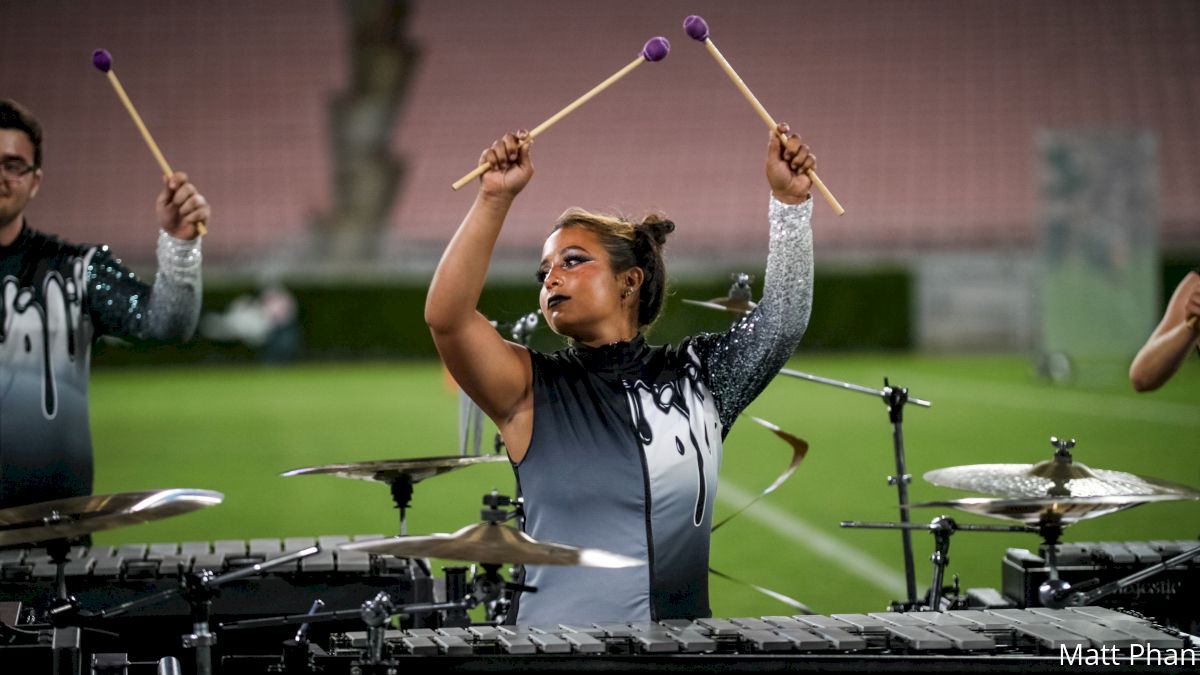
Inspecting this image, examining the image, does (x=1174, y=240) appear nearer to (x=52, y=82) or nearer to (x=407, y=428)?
(x=407, y=428)

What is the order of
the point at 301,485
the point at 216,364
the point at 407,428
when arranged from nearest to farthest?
the point at 301,485
the point at 407,428
the point at 216,364

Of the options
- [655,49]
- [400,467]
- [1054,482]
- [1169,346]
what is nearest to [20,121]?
[400,467]

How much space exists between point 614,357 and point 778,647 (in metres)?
0.84

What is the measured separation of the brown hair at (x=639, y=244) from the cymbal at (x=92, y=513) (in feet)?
3.45

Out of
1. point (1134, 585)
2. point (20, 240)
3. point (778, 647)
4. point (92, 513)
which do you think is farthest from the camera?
point (20, 240)

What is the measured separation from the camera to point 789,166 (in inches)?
135

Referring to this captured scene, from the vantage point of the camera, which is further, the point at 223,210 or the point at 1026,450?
the point at 223,210

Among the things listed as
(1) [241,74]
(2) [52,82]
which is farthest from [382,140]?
(2) [52,82]

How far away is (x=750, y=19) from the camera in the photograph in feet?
96.8

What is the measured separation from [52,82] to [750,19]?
43.7 feet

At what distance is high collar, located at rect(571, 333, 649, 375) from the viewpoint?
11.7 feet

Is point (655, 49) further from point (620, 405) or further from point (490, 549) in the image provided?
point (490, 549)

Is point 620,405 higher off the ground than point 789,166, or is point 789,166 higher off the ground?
point 789,166

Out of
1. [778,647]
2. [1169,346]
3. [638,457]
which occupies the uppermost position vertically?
[1169,346]
